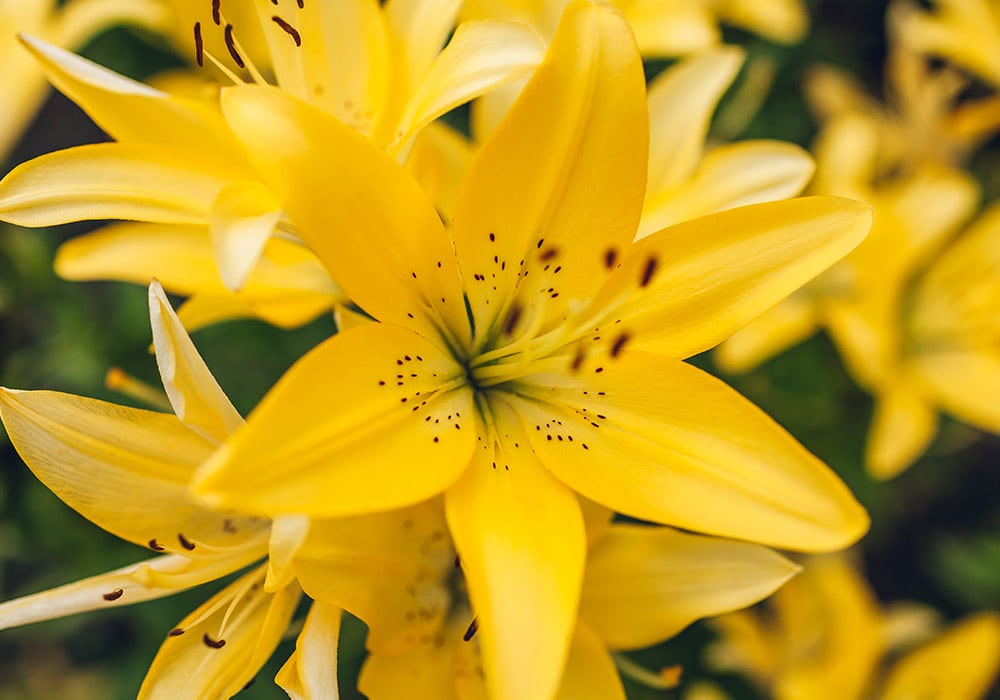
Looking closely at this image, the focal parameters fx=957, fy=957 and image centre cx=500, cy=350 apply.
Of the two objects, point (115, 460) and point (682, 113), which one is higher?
point (682, 113)

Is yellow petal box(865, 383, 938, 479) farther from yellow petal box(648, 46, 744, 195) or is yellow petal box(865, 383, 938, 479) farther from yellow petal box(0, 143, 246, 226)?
yellow petal box(0, 143, 246, 226)

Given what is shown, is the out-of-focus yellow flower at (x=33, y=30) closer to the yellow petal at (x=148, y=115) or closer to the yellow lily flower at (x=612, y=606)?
the yellow petal at (x=148, y=115)

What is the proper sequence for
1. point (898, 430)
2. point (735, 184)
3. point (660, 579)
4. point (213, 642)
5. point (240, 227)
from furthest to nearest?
point (898, 430) < point (735, 184) < point (660, 579) < point (213, 642) < point (240, 227)

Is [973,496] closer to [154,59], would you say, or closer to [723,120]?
[723,120]

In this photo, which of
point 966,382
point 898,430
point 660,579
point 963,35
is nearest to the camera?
point 660,579

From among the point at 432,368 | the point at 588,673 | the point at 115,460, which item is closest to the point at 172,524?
the point at 115,460

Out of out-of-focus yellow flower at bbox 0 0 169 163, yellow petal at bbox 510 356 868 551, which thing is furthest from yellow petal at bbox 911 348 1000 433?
out-of-focus yellow flower at bbox 0 0 169 163

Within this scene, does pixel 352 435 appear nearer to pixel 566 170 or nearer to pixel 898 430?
pixel 566 170
